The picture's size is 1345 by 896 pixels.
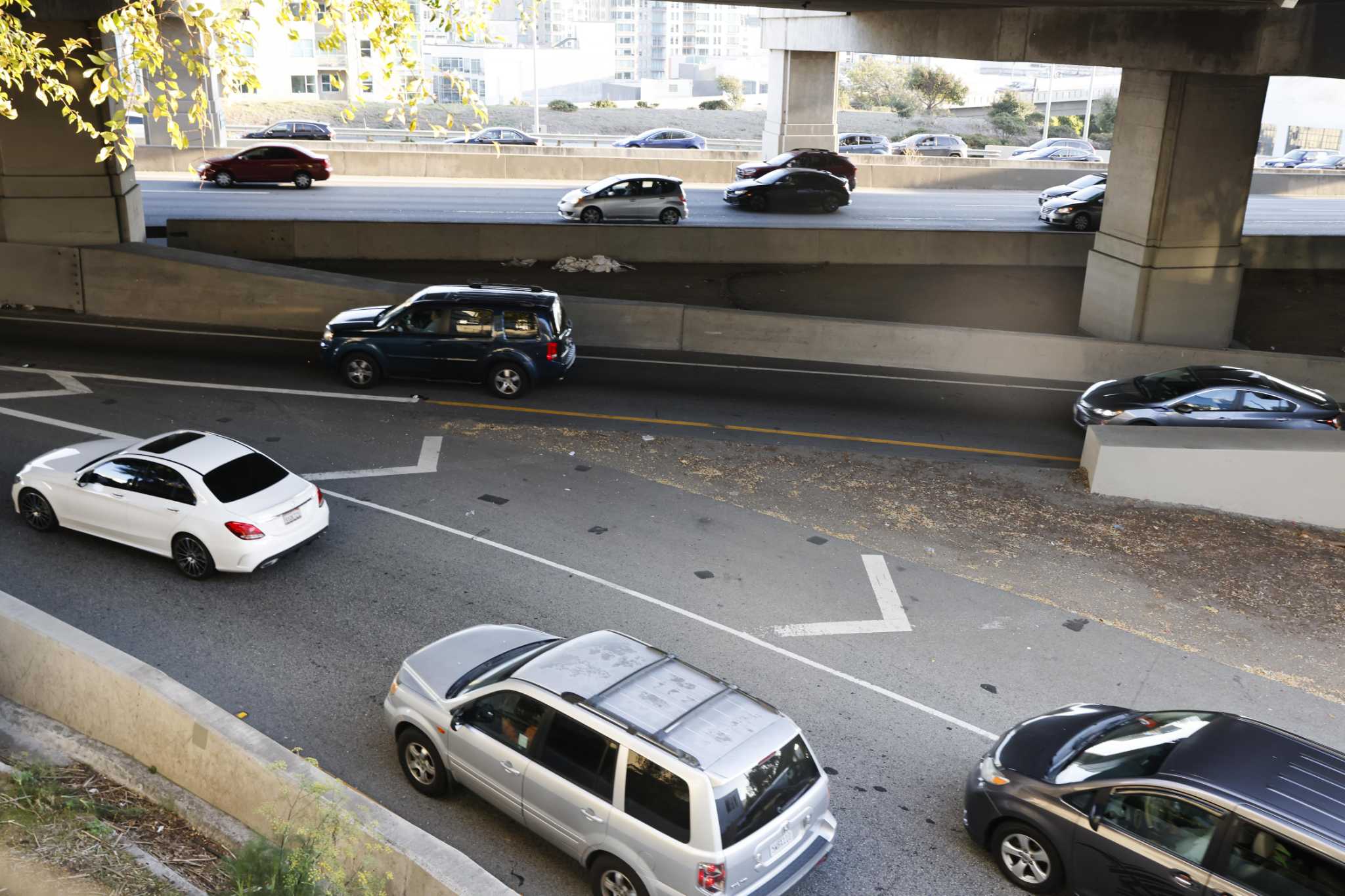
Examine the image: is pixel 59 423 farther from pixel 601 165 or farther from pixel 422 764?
pixel 601 165

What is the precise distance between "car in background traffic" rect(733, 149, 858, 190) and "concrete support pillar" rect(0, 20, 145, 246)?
23.1 meters

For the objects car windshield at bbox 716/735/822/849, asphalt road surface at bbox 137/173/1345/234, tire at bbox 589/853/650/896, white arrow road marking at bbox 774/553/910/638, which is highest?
asphalt road surface at bbox 137/173/1345/234

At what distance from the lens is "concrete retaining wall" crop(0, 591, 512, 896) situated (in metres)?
6.12

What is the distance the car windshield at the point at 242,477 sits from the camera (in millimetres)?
11500

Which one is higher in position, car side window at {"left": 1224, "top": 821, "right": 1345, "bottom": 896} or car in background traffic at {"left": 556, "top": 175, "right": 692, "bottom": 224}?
car in background traffic at {"left": 556, "top": 175, "right": 692, "bottom": 224}

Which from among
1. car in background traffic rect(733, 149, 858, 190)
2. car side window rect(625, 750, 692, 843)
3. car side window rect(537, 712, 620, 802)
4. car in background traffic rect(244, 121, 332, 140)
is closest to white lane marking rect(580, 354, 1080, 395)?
car side window rect(537, 712, 620, 802)

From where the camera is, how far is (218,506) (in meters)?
11.3

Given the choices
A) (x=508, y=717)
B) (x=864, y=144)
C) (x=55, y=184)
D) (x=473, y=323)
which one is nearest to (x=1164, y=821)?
(x=508, y=717)

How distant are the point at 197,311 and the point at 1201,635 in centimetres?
1906

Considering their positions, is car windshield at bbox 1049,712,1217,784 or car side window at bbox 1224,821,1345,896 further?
car windshield at bbox 1049,712,1217,784

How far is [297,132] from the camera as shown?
49094 millimetres

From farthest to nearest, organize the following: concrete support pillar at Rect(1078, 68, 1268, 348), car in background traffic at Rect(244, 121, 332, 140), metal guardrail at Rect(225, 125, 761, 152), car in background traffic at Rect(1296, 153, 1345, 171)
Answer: car in background traffic at Rect(1296, 153, 1345, 171), metal guardrail at Rect(225, 125, 761, 152), car in background traffic at Rect(244, 121, 332, 140), concrete support pillar at Rect(1078, 68, 1268, 348)

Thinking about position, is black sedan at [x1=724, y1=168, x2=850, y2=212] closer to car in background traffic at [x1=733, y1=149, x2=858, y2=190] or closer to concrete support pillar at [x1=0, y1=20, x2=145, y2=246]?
car in background traffic at [x1=733, y1=149, x2=858, y2=190]

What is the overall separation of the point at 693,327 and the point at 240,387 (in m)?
8.84
